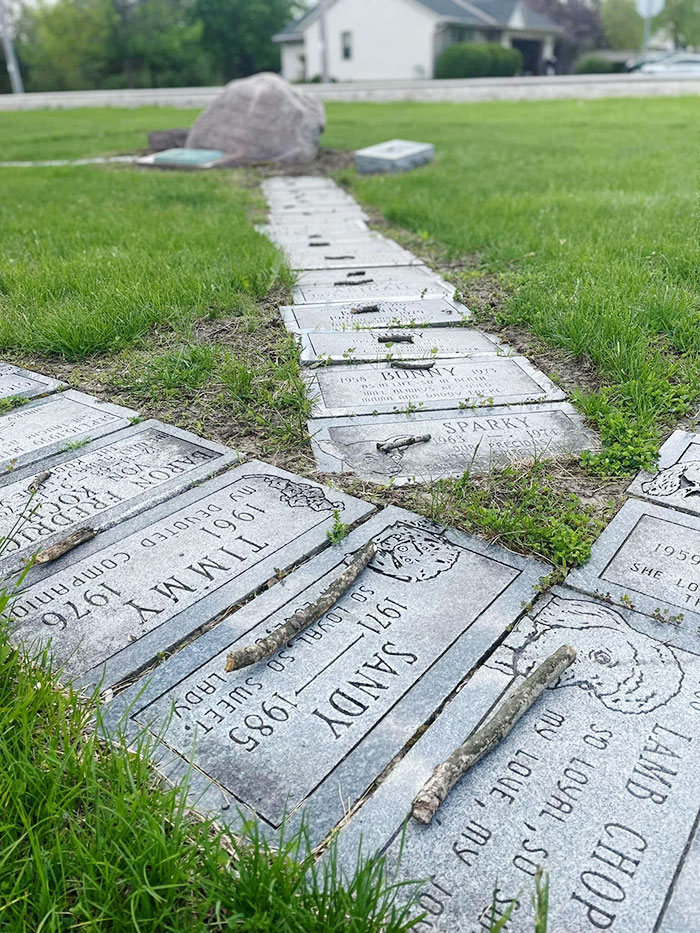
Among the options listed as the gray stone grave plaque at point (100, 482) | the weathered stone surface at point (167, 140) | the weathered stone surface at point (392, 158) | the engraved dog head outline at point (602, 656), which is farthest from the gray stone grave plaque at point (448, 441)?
the weathered stone surface at point (167, 140)

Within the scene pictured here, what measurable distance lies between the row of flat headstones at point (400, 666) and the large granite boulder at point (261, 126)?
9833mm

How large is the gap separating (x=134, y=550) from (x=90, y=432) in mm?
966

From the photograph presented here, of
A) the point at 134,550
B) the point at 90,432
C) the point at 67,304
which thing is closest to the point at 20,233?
the point at 67,304

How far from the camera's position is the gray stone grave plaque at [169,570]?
2.07m

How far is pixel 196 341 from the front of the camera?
412 centimetres

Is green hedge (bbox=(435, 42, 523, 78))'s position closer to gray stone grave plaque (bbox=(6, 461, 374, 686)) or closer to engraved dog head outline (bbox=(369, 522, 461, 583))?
gray stone grave plaque (bbox=(6, 461, 374, 686))

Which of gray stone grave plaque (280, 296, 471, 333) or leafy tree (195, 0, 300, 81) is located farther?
leafy tree (195, 0, 300, 81)

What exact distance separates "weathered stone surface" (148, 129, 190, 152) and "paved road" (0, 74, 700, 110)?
13554mm

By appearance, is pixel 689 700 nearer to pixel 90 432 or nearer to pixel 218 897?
pixel 218 897

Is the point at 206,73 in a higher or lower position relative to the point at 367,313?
higher

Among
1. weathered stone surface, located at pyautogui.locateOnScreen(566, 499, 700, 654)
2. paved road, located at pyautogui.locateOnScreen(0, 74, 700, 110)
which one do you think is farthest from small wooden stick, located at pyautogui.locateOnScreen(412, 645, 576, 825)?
paved road, located at pyautogui.locateOnScreen(0, 74, 700, 110)

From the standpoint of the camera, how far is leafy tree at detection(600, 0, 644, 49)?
5653 centimetres

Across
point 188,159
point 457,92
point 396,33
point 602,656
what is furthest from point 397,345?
point 396,33

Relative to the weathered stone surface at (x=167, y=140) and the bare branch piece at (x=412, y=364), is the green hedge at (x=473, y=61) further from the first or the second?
the bare branch piece at (x=412, y=364)
